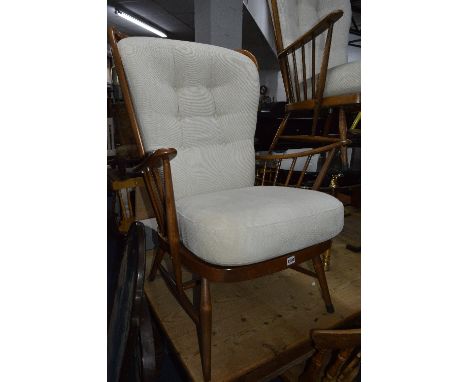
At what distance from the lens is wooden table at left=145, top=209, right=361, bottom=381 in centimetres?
100

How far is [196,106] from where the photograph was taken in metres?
1.32

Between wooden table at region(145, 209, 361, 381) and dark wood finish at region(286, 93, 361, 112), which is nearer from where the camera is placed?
wooden table at region(145, 209, 361, 381)

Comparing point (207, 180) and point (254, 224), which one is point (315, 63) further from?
point (254, 224)

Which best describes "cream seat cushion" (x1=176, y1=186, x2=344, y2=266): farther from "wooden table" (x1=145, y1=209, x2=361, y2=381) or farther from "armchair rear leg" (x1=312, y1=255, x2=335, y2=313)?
"wooden table" (x1=145, y1=209, x2=361, y2=381)

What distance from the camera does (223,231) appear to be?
0.84 meters

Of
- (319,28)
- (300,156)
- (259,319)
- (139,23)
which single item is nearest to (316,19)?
(319,28)

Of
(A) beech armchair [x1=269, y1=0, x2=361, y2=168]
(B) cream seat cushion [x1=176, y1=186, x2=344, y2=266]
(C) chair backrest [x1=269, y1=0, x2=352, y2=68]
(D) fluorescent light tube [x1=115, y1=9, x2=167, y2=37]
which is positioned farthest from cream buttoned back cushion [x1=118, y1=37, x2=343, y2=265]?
(D) fluorescent light tube [x1=115, y1=9, x2=167, y2=37]

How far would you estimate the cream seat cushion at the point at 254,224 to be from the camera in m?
0.85

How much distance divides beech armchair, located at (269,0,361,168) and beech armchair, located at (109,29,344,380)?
14.1 inches

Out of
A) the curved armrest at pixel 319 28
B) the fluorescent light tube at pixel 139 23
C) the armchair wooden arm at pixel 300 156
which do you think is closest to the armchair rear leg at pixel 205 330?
the armchair wooden arm at pixel 300 156
